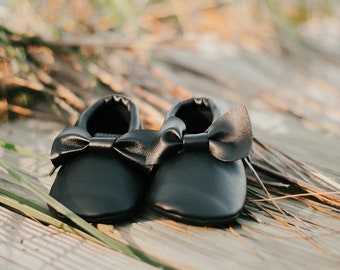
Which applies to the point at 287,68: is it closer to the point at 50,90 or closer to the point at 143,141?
the point at 50,90

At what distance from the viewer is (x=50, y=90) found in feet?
5.15

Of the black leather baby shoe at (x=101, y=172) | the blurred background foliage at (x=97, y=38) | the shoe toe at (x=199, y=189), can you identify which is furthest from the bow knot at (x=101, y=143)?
the blurred background foliage at (x=97, y=38)

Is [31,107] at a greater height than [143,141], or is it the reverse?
[143,141]

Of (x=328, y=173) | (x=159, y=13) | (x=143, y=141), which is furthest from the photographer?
(x=159, y=13)

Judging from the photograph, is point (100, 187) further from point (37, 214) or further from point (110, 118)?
point (110, 118)

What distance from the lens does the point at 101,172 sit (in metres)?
1.02

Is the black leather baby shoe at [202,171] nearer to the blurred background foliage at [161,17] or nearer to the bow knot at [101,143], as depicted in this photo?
the bow knot at [101,143]

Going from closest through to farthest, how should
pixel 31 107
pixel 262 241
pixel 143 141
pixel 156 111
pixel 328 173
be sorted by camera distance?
1. pixel 262 241
2. pixel 143 141
3. pixel 328 173
4. pixel 156 111
5. pixel 31 107

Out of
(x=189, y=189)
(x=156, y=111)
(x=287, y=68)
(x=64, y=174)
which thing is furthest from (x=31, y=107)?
(x=287, y=68)

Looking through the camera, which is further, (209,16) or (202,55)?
(209,16)

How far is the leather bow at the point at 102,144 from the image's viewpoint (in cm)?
105

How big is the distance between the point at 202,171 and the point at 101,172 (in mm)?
209

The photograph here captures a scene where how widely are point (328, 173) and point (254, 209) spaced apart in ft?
1.23

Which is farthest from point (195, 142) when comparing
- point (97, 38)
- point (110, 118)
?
point (97, 38)
